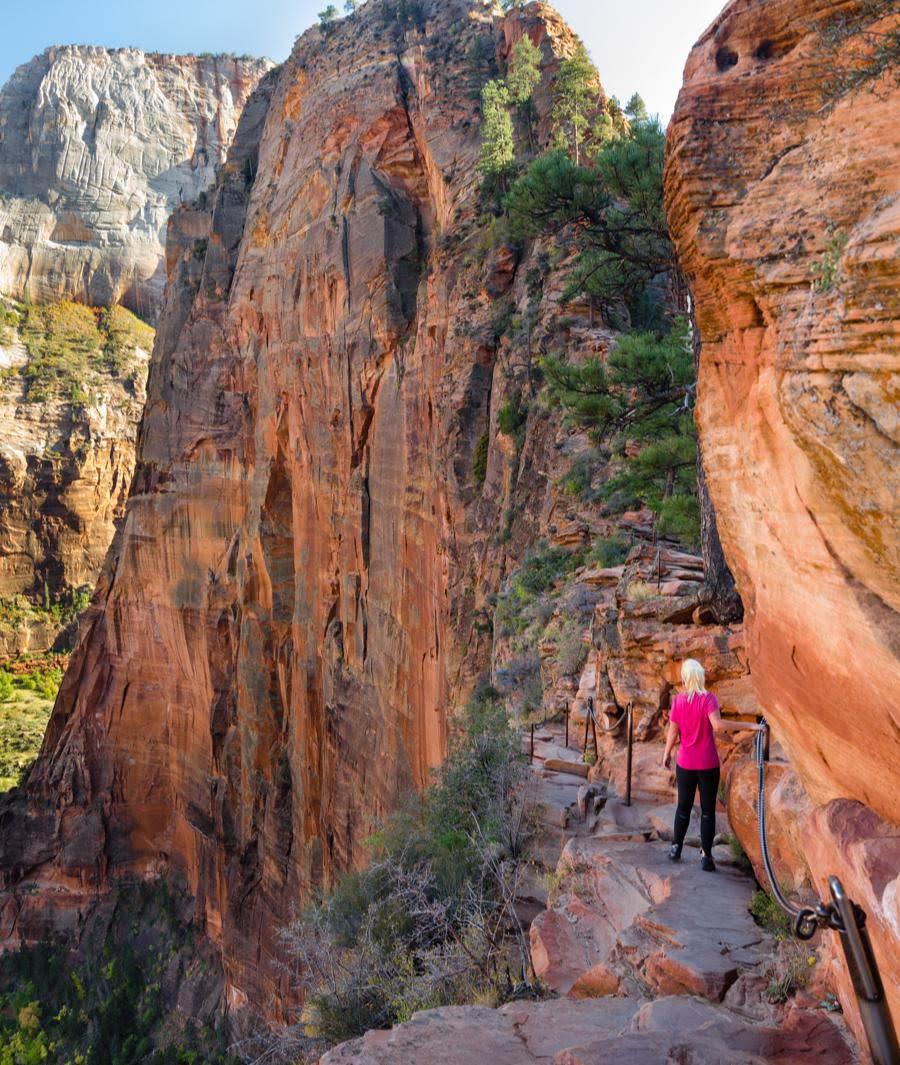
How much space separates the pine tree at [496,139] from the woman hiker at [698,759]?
15.9 m

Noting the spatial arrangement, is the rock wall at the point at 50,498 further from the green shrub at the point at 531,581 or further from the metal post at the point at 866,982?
the metal post at the point at 866,982

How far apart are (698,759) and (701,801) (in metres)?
0.27

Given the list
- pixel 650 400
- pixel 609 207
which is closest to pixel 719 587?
pixel 650 400

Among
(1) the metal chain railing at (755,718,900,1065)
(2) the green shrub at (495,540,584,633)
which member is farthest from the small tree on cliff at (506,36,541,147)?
(1) the metal chain railing at (755,718,900,1065)

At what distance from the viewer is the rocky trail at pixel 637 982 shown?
3.37 metres

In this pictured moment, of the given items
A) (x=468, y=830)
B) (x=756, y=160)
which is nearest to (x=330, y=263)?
(x=468, y=830)

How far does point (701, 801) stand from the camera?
5199 millimetres

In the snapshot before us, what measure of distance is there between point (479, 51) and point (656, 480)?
51.8 feet

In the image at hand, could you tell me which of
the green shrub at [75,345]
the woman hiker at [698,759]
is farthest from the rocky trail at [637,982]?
the green shrub at [75,345]

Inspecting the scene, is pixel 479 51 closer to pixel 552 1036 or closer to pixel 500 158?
pixel 500 158

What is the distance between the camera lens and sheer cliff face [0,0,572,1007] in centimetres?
1834

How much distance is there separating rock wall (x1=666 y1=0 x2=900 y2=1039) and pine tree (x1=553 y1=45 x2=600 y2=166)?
639 inches

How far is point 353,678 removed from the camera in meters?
21.5

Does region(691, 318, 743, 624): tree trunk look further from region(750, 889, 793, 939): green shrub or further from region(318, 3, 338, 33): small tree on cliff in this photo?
region(318, 3, 338, 33): small tree on cliff
